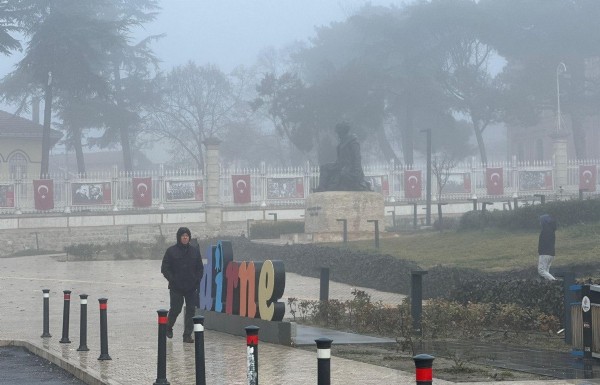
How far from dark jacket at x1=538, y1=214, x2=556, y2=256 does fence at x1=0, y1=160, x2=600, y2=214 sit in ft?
86.4

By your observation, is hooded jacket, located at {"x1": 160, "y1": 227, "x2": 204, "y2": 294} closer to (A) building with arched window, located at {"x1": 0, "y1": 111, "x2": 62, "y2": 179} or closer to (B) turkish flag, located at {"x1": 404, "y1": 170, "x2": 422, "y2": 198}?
(B) turkish flag, located at {"x1": 404, "y1": 170, "x2": 422, "y2": 198}

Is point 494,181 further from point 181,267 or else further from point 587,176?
point 181,267

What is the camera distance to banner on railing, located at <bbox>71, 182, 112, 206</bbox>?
1911 inches

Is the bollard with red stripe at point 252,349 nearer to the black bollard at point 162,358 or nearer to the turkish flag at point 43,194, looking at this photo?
the black bollard at point 162,358

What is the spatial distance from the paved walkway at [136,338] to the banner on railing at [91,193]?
1574 centimetres

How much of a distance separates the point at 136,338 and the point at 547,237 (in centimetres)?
842

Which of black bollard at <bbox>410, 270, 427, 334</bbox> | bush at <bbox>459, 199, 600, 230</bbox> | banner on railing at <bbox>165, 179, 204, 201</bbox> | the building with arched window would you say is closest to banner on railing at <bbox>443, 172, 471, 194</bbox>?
banner on railing at <bbox>165, 179, 204, 201</bbox>

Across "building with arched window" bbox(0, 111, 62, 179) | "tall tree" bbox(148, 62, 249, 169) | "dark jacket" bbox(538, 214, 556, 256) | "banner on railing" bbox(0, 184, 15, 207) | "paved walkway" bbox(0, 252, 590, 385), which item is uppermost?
"tall tree" bbox(148, 62, 249, 169)

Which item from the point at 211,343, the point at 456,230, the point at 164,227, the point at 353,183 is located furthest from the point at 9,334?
the point at 164,227

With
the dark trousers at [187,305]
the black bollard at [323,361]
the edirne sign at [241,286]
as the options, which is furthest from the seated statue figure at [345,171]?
the black bollard at [323,361]

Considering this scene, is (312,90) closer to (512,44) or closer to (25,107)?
(512,44)

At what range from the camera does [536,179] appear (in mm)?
52469

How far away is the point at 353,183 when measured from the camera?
125 ft

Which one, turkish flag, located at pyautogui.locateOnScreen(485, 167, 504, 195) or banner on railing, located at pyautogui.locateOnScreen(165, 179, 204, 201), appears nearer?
banner on railing, located at pyautogui.locateOnScreen(165, 179, 204, 201)
